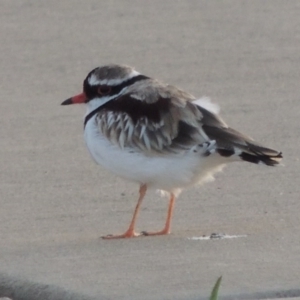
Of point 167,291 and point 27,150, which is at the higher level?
point 167,291

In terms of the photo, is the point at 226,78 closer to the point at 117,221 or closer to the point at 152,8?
the point at 152,8

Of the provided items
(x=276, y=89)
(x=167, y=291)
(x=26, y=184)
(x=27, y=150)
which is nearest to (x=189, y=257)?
(x=167, y=291)

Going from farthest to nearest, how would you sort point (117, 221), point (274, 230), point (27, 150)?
1. point (27, 150)
2. point (117, 221)
3. point (274, 230)

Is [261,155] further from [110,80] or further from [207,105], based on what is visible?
[110,80]

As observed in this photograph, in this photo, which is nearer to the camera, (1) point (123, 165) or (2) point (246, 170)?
(1) point (123, 165)

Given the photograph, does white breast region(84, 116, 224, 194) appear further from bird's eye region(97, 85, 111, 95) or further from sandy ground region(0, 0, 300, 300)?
bird's eye region(97, 85, 111, 95)

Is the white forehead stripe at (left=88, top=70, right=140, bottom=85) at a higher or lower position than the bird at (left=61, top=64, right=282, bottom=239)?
higher

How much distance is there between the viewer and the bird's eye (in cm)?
677

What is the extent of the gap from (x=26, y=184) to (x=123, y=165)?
865mm

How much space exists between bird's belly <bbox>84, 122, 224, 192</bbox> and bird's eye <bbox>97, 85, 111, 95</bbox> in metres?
0.43

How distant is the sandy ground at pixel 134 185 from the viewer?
Result: 17.4ft

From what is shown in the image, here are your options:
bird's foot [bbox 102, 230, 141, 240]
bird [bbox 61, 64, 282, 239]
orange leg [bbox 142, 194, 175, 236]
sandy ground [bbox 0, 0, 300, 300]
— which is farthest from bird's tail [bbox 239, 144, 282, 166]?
bird's foot [bbox 102, 230, 141, 240]

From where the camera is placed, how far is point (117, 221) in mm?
6445

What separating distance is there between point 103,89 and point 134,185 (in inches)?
28.1
